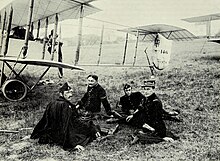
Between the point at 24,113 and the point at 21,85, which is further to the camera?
the point at 21,85

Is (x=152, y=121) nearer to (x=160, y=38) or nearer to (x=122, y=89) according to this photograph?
(x=122, y=89)

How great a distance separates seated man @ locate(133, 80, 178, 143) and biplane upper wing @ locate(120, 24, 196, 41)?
0.74 m

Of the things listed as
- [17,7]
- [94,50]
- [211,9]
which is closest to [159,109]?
[211,9]

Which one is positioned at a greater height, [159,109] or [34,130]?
[159,109]

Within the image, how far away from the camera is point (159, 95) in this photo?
2773 millimetres

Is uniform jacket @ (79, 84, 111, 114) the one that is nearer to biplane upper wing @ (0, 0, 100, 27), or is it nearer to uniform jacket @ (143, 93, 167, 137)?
uniform jacket @ (143, 93, 167, 137)

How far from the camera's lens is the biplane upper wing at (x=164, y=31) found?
2.84 meters

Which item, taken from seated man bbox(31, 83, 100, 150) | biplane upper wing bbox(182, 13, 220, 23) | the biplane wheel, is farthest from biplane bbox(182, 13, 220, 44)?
the biplane wheel

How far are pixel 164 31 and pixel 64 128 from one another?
1.70 m

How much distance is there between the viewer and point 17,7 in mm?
3725

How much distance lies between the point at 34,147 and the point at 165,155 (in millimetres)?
1098

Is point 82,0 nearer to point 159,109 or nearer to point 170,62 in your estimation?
point 170,62

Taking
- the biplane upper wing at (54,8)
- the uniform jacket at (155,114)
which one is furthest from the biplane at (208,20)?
the biplane upper wing at (54,8)

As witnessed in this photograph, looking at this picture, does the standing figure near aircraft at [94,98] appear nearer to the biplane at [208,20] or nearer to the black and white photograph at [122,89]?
the black and white photograph at [122,89]
